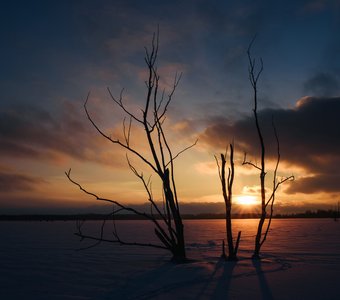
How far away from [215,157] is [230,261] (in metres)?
2.24

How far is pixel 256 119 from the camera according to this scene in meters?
8.78

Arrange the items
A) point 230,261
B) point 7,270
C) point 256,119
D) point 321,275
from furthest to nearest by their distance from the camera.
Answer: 1. point 256,119
2. point 230,261
3. point 7,270
4. point 321,275

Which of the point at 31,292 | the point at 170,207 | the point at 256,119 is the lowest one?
the point at 31,292

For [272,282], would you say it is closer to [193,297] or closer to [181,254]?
[193,297]

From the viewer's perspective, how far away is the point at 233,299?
4.82m

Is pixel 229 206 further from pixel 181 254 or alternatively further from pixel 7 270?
pixel 7 270

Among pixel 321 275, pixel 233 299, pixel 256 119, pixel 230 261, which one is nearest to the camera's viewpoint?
pixel 233 299

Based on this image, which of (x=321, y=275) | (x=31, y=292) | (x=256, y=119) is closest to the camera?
(x=31, y=292)

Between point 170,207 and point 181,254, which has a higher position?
point 170,207

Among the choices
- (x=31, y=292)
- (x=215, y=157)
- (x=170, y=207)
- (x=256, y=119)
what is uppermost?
(x=256, y=119)

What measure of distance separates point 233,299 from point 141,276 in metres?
2.24

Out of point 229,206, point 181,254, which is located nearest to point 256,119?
point 229,206

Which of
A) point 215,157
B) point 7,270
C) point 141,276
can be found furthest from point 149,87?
point 7,270

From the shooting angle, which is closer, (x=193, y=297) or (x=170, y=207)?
(x=193, y=297)
